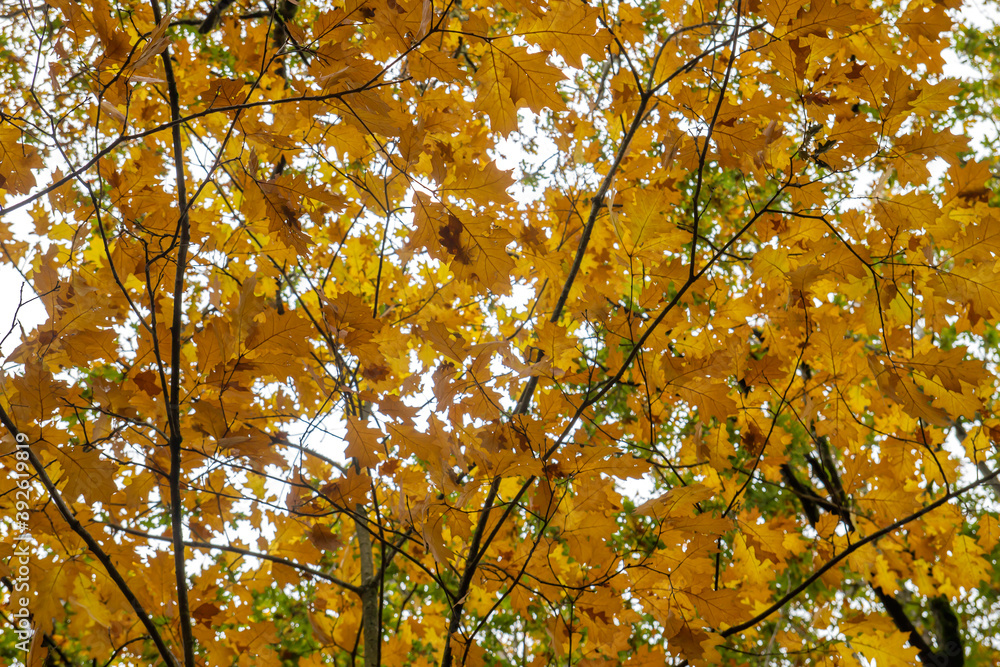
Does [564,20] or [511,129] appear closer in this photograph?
[564,20]

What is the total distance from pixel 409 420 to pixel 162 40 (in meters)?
0.90

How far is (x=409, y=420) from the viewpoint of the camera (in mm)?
1381

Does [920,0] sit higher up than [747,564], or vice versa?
[920,0]

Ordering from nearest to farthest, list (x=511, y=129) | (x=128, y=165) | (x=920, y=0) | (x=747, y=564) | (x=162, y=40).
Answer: (x=162, y=40)
(x=511, y=129)
(x=920, y=0)
(x=747, y=564)
(x=128, y=165)

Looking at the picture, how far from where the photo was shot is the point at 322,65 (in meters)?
1.23

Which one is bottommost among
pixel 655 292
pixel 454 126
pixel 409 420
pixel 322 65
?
pixel 409 420

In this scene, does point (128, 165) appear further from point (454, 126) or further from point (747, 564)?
point (747, 564)

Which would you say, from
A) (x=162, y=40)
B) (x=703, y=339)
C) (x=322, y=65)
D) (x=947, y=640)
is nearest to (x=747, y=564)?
(x=703, y=339)

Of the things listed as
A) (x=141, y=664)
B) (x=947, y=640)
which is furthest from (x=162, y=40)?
(x=947, y=640)

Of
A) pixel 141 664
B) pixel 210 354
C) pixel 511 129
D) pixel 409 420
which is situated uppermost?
pixel 511 129

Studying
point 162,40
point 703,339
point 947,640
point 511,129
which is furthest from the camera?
point 947,640

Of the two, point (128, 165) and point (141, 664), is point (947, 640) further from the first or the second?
point (128, 165)

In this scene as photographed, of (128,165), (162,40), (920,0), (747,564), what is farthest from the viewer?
(128,165)

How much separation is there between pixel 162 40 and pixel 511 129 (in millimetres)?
664
